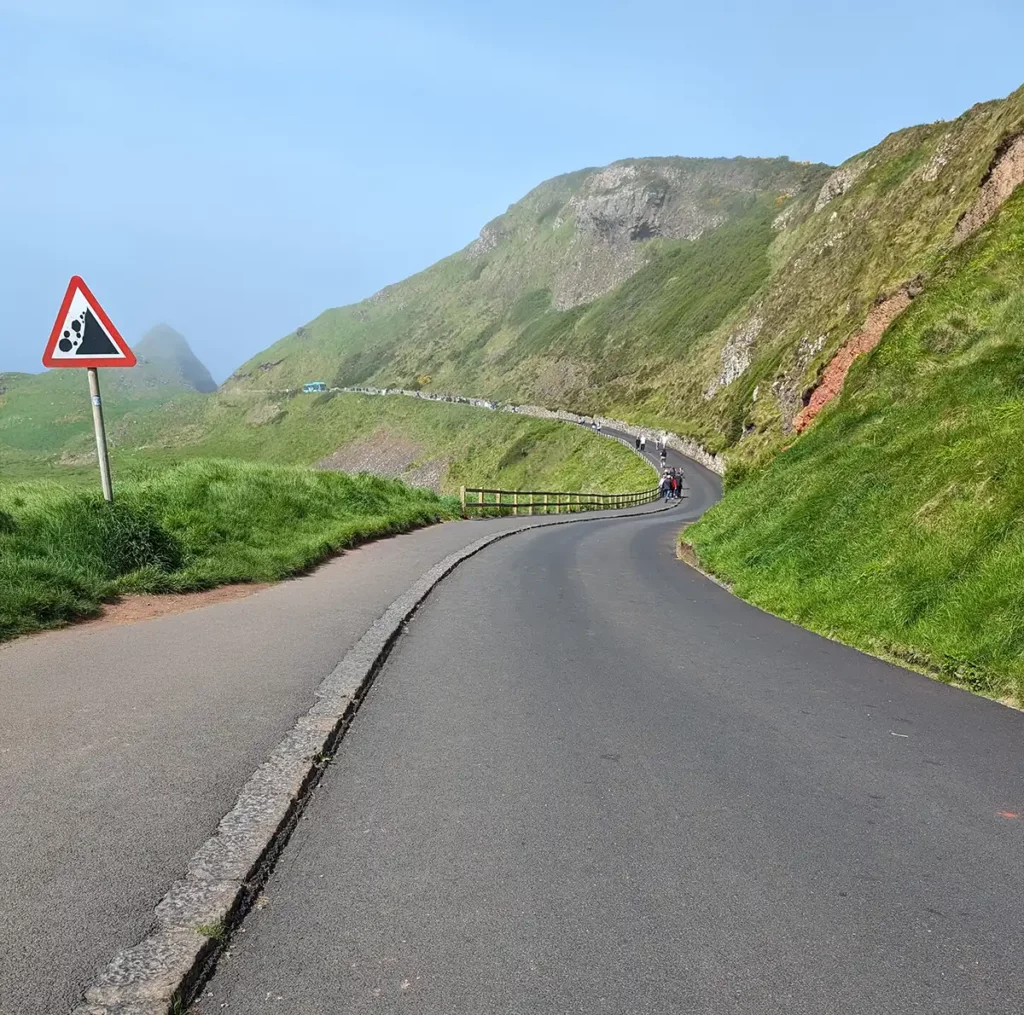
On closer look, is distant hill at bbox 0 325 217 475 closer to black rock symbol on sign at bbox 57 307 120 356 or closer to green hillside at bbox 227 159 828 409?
green hillside at bbox 227 159 828 409

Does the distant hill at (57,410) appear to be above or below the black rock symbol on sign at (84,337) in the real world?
above

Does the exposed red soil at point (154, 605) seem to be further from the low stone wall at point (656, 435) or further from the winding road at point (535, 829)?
the low stone wall at point (656, 435)

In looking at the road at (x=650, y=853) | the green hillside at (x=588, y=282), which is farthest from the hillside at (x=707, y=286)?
the road at (x=650, y=853)

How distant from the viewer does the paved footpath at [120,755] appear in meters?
2.74

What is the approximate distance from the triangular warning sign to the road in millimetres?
5582

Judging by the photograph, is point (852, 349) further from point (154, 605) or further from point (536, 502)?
point (154, 605)

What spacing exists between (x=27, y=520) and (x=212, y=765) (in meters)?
6.01

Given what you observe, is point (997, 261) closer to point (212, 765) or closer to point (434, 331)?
point (212, 765)

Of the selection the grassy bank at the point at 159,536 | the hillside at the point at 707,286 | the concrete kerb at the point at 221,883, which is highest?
the hillside at the point at 707,286

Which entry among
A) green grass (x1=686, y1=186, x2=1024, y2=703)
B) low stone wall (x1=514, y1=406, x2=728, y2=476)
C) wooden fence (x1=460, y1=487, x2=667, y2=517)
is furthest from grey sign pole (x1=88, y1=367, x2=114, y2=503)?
low stone wall (x1=514, y1=406, x2=728, y2=476)

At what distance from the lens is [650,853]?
350 cm

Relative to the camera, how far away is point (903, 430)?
1258 cm

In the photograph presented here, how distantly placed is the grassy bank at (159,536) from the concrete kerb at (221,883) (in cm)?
377

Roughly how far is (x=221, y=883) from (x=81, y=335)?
7780 mm
